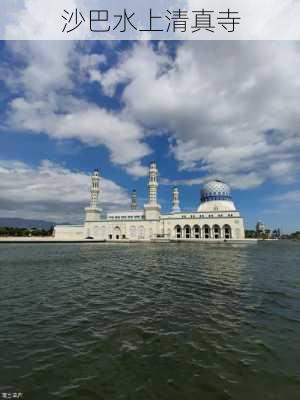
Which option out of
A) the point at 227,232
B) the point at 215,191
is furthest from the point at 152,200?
the point at 227,232

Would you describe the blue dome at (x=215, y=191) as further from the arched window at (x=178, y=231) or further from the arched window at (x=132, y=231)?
the arched window at (x=132, y=231)

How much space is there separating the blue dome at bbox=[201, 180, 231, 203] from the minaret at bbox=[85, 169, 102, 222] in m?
48.3

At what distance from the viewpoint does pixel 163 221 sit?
11581cm

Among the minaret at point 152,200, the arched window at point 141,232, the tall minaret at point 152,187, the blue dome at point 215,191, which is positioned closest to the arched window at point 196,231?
the blue dome at point 215,191

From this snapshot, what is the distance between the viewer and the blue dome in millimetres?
113312

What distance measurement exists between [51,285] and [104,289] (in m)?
3.75

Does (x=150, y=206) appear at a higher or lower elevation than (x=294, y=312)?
higher

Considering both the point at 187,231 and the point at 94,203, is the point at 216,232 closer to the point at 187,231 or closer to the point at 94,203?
the point at 187,231

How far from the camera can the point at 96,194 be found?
126 metres

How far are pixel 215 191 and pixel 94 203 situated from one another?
181 ft

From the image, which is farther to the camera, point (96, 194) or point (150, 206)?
point (96, 194)

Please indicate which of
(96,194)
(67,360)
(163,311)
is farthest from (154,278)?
(96,194)

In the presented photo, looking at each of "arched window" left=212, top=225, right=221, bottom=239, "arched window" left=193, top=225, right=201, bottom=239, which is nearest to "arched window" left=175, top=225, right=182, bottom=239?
"arched window" left=193, top=225, right=201, bottom=239

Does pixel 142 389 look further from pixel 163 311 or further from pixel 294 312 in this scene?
pixel 294 312
